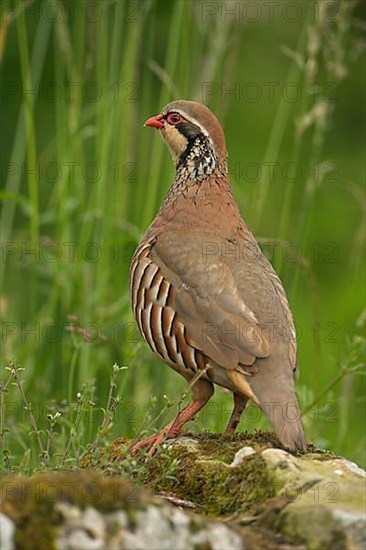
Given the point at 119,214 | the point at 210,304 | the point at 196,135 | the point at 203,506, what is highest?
the point at 196,135

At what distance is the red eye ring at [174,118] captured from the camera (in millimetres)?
4656

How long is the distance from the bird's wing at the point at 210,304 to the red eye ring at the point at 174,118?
64 centimetres

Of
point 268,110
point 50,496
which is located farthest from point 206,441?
point 268,110

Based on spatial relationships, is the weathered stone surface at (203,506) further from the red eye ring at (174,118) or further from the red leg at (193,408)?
the red eye ring at (174,118)

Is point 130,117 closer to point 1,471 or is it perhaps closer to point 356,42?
point 356,42

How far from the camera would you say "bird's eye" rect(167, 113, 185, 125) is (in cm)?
466

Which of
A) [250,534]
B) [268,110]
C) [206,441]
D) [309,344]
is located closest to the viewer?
[250,534]

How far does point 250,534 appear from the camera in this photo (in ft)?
8.40

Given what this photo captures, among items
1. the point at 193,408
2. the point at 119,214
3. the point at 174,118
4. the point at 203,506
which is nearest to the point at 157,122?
the point at 174,118

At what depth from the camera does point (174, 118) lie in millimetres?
4684

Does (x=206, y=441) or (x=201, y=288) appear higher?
(x=201, y=288)

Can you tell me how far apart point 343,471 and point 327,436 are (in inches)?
128

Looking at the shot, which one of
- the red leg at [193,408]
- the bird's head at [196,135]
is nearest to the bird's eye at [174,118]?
the bird's head at [196,135]

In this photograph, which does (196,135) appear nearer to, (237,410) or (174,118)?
(174,118)
